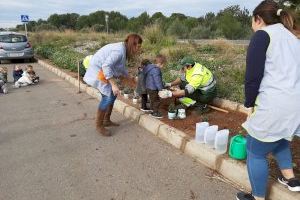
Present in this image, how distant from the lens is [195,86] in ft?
20.3

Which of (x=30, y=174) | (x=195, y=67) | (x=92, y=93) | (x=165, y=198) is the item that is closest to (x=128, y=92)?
(x=92, y=93)

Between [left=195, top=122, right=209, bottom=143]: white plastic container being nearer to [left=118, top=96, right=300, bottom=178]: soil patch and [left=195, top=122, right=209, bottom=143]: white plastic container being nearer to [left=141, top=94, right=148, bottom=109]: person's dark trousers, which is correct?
[left=118, top=96, right=300, bottom=178]: soil patch

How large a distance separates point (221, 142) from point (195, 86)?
1.89 m

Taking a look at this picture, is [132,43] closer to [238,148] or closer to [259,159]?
[238,148]

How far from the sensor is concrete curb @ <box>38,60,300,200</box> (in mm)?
3576

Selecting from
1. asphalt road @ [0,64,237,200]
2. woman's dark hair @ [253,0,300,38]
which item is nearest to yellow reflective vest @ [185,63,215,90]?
asphalt road @ [0,64,237,200]

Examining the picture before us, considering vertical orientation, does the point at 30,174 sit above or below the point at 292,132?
below

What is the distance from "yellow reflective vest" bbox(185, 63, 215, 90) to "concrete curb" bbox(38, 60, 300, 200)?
0.75m

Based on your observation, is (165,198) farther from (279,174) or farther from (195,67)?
(195,67)

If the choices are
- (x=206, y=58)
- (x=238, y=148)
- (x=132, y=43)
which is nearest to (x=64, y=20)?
(x=206, y=58)

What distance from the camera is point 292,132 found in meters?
3.00

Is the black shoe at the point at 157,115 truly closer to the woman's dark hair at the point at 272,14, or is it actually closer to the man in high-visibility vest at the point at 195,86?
the man in high-visibility vest at the point at 195,86

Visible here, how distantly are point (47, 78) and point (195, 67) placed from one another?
7.85 m

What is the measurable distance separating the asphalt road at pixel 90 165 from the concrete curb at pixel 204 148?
117mm
